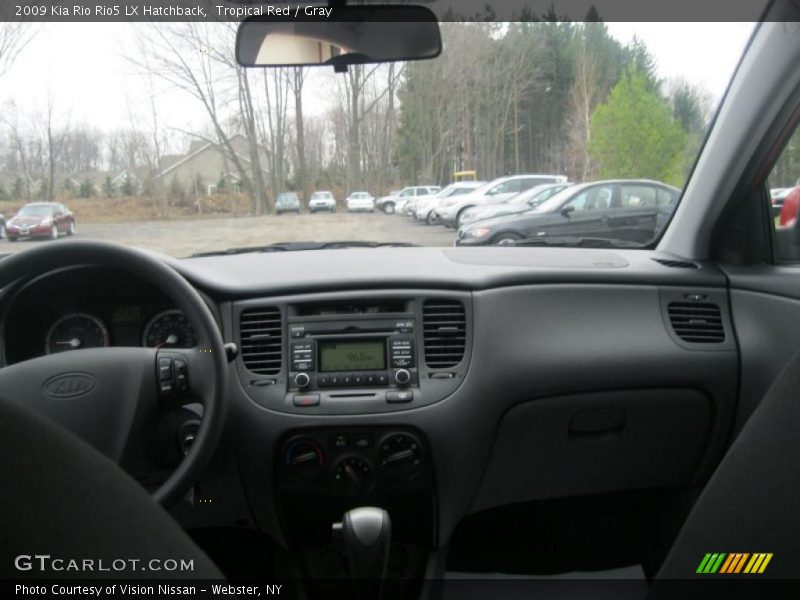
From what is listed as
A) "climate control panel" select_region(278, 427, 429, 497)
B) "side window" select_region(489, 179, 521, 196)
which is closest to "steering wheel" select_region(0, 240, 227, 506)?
"climate control panel" select_region(278, 427, 429, 497)

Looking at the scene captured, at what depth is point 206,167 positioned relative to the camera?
3.55 metres

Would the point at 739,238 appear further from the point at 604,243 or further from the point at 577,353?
the point at 577,353

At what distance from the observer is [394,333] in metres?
3.05

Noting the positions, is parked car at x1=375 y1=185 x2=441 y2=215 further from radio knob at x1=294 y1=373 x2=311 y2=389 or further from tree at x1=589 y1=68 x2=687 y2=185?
radio knob at x1=294 y1=373 x2=311 y2=389

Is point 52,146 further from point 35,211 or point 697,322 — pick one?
point 697,322

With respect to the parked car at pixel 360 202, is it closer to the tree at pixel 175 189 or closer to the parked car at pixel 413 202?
the parked car at pixel 413 202

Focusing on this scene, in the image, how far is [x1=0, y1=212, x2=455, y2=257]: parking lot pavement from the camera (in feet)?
11.3

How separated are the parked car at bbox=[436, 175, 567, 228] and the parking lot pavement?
0.10 metres

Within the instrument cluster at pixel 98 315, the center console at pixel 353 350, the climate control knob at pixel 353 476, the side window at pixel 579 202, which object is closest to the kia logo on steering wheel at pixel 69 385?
the instrument cluster at pixel 98 315

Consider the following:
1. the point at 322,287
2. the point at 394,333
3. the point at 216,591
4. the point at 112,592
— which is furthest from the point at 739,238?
the point at 112,592

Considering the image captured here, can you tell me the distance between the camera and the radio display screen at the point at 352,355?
3.03 metres

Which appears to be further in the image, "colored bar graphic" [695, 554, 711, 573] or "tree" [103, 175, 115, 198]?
"tree" [103, 175, 115, 198]

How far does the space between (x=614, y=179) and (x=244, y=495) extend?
7.87ft

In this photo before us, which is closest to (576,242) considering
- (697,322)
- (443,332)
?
(697,322)
